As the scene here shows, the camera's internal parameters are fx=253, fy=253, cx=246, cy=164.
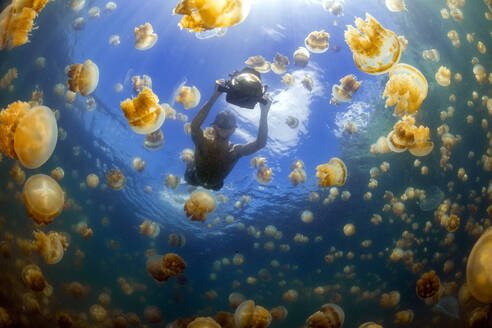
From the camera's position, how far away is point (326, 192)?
17781mm

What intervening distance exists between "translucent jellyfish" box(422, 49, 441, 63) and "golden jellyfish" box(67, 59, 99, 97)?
45.3 ft

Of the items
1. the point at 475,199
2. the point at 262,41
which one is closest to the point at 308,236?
the point at 475,199

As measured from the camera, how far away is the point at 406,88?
4.72 m

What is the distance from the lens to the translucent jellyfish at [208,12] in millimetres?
3455

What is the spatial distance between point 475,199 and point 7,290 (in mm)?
26290

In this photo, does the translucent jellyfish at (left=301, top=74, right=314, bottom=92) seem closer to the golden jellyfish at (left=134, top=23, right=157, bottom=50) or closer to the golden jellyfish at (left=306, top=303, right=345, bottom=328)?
the golden jellyfish at (left=134, top=23, right=157, bottom=50)

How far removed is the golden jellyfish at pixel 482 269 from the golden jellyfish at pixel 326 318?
2.85 m

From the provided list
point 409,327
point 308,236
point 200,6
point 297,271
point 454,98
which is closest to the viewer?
point 200,6

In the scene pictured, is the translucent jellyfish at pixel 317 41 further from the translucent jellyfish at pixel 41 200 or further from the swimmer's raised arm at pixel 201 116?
the translucent jellyfish at pixel 41 200

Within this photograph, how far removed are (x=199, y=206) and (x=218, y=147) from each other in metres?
2.03

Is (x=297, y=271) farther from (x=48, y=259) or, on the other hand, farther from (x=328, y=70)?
(x=48, y=259)

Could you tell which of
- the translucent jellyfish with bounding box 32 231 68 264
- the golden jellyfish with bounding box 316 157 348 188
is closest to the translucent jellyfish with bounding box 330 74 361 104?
the golden jellyfish with bounding box 316 157 348 188

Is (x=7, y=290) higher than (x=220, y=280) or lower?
higher

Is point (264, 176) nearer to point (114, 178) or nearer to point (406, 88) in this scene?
point (114, 178)
